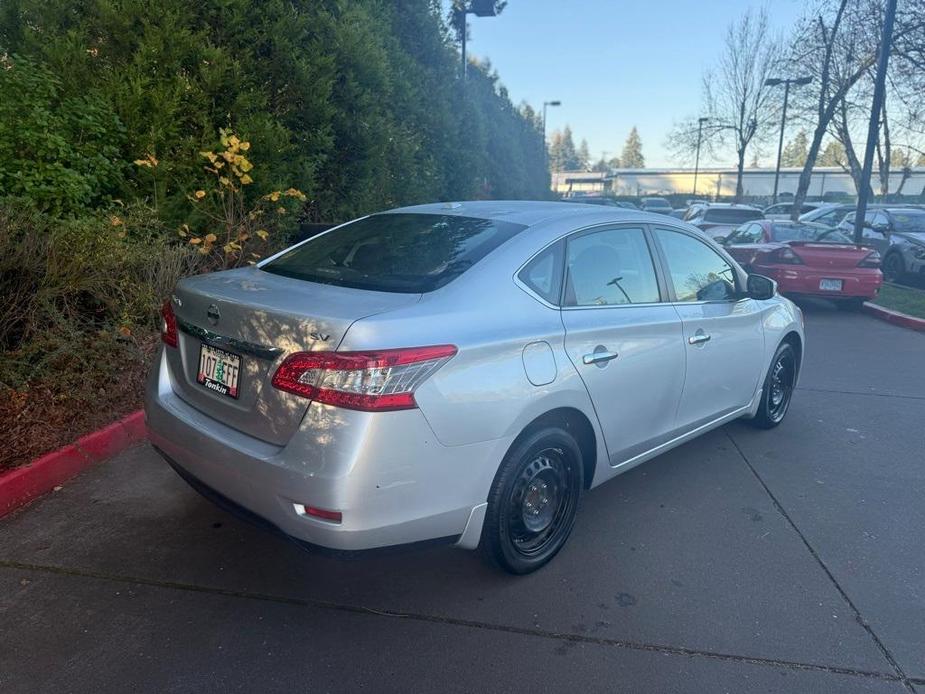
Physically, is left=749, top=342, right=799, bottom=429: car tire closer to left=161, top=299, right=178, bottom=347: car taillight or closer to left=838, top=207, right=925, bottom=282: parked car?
left=161, top=299, right=178, bottom=347: car taillight

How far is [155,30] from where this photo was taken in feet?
20.9

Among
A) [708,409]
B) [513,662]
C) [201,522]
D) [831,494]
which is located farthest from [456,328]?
[831,494]

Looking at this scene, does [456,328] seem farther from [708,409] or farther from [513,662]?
[708,409]

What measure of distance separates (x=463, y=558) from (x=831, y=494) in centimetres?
239

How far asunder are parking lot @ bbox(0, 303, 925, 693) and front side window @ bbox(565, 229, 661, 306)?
4.10 ft

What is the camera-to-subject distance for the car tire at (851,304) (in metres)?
10.9

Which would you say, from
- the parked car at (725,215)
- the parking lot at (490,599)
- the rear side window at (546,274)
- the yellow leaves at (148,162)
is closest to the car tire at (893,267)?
the parked car at (725,215)

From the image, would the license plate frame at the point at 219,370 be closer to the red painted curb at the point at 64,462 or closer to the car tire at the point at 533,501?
the car tire at the point at 533,501

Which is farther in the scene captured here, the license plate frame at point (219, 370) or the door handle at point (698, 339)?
the door handle at point (698, 339)

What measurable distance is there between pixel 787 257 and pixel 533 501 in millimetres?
9140

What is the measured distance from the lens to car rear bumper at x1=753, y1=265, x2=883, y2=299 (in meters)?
10.5

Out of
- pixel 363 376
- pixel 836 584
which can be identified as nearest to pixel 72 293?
pixel 363 376

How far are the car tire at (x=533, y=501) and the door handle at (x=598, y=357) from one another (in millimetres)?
351

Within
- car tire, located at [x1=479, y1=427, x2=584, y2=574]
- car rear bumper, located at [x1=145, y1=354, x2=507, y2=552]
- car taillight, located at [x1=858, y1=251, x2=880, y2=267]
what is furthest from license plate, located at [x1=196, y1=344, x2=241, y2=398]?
car taillight, located at [x1=858, y1=251, x2=880, y2=267]
